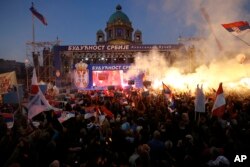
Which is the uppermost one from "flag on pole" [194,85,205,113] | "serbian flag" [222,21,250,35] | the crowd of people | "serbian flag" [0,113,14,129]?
"serbian flag" [222,21,250,35]

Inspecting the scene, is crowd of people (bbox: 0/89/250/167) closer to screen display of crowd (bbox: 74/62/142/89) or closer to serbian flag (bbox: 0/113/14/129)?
serbian flag (bbox: 0/113/14/129)

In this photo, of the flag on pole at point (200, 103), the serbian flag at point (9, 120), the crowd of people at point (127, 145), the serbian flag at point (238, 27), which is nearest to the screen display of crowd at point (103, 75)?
the serbian flag at point (238, 27)

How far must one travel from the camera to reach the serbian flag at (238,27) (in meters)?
22.0

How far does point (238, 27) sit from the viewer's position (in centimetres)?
2200

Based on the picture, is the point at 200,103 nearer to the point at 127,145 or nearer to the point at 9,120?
the point at 127,145

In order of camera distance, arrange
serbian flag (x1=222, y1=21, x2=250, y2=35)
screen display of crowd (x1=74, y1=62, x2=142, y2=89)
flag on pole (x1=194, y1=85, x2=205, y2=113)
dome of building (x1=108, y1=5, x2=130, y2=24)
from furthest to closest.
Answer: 1. dome of building (x1=108, y1=5, x2=130, y2=24)
2. screen display of crowd (x1=74, y1=62, x2=142, y2=89)
3. serbian flag (x1=222, y1=21, x2=250, y2=35)
4. flag on pole (x1=194, y1=85, x2=205, y2=113)

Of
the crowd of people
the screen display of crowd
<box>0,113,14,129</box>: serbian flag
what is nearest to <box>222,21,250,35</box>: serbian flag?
the crowd of people

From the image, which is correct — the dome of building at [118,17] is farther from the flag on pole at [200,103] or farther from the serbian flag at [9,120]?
the flag on pole at [200,103]

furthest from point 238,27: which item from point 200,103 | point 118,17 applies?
point 118,17

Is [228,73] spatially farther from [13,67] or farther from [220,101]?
[13,67]

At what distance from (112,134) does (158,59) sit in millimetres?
33256

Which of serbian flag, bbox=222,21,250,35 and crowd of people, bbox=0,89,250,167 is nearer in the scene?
crowd of people, bbox=0,89,250,167

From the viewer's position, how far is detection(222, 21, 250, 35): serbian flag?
21953 millimetres

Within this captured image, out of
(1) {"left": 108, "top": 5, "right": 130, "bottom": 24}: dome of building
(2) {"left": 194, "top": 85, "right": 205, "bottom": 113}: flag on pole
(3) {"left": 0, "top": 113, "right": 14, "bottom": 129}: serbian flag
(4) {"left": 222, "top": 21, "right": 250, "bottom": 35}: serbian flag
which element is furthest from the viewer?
(1) {"left": 108, "top": 5, "right": 130, "bottom": 24}: dome of building
